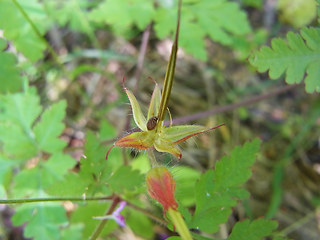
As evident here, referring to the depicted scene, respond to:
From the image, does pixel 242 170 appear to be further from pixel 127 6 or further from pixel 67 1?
pixel 67 1

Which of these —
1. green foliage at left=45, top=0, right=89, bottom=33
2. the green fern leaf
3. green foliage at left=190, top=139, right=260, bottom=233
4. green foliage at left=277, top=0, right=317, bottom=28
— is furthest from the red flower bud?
green foliage at left=277, top=0, right=317, bottom=28

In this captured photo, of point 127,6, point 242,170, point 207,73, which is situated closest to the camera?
point 242,170

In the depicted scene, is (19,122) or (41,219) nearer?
(41,219)

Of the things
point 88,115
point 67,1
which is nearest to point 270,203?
point 88,115

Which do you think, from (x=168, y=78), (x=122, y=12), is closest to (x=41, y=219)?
(x=168, y=78)

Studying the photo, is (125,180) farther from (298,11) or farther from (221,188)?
(298,11)

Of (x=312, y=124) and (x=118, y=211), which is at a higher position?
(x=118, y=211)

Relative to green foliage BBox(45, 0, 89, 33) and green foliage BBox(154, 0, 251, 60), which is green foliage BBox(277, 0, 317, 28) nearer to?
green foliage BBox(154, 0, 251, 60)
